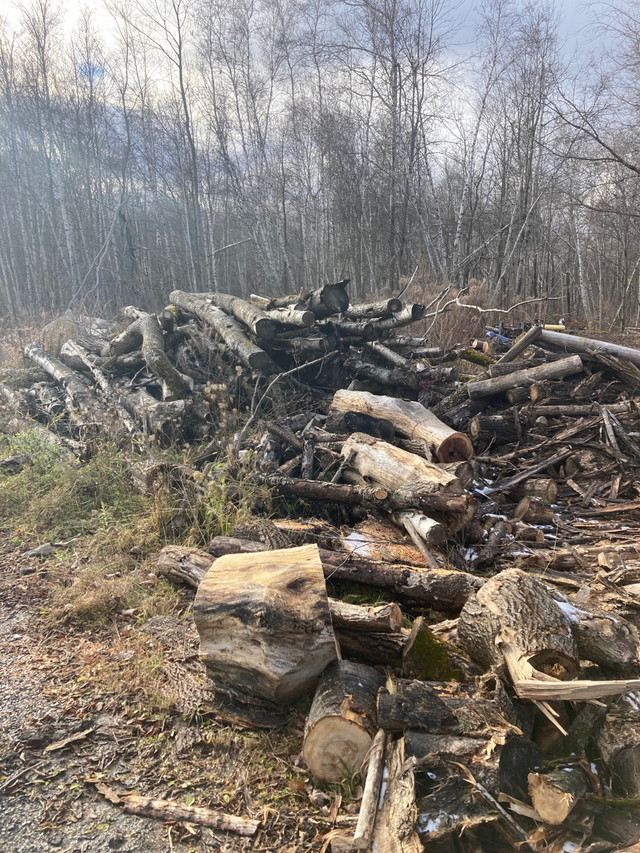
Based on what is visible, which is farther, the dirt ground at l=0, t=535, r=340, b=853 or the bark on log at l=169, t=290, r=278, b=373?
the bark on log at l=169, t=290, r=278, b=373

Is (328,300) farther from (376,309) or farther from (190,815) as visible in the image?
(190,815)

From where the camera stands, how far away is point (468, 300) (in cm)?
1209

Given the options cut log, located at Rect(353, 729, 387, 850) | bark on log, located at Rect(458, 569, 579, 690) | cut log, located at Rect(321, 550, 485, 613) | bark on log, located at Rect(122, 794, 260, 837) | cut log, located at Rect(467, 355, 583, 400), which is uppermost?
cut log, located at Rect(467, 355, 583, 400)

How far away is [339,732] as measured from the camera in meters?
2.50

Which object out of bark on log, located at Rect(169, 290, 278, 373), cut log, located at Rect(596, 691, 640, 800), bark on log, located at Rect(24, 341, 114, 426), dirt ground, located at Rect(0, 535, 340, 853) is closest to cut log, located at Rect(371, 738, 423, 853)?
dirt ground, located at Rect(0, 535, 340, 853)

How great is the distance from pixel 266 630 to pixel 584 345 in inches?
306

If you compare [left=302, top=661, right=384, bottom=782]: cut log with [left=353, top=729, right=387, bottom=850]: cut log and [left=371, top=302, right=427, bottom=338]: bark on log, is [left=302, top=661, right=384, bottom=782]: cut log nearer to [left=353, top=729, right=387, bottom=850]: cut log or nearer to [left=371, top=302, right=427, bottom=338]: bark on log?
[left=353, top=729, right=387, bottom=850]: cut log

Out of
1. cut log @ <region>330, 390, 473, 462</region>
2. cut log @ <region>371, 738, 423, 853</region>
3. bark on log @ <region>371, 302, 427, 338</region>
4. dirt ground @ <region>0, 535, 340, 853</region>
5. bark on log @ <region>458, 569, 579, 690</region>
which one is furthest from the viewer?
bark on log @ <region>371, 302, 427, 338</region>

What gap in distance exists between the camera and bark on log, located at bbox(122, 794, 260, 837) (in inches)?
91.9

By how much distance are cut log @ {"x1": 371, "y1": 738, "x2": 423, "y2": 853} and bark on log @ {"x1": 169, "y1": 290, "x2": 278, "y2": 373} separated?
6462mm

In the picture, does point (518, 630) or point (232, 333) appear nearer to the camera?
point (518, 630)

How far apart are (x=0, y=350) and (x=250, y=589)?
41.3 feet

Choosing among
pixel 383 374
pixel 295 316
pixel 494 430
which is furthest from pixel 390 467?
pixel 295 316

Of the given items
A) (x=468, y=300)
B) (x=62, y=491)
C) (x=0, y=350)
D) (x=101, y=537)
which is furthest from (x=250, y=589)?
(x=0, y=350)
